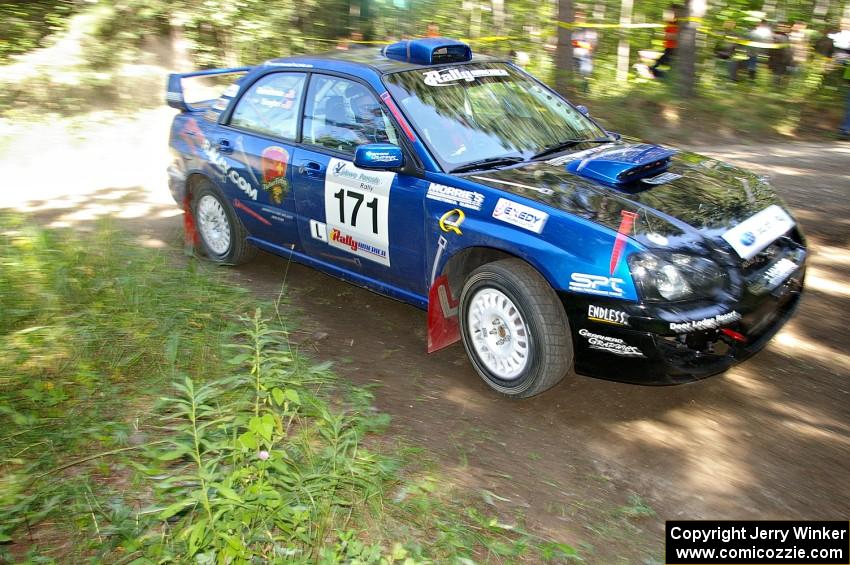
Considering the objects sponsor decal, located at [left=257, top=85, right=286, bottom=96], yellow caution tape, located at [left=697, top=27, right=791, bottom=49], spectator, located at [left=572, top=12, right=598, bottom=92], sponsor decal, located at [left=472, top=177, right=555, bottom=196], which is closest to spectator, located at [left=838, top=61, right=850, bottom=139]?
yellow caution tape, located at [left=697, top=27, right=791, bottom=49]

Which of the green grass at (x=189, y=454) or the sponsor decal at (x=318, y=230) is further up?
the sponsor decal at (x=318, y=230)

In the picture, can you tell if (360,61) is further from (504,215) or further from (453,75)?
(504,215)

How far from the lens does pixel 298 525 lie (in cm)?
320

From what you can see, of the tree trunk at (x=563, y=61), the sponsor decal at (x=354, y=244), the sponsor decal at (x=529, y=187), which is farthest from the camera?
the tree trunk at (x=563, y=61)

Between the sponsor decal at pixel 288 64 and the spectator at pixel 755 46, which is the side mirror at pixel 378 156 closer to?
the sponsor decal at pixel 288 64

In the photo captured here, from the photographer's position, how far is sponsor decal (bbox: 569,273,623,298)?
371cm

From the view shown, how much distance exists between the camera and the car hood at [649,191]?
154 inches

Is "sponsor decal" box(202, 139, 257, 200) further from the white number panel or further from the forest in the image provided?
the forest

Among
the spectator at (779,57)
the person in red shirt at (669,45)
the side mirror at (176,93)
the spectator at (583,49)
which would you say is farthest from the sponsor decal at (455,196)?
the spectator at (779,57)

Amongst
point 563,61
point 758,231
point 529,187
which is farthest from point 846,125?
point 529,187

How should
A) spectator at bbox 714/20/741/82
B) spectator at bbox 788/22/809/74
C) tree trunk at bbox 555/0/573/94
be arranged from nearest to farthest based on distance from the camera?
tree trunk at bbox 555/0/573/94 < spectator at bbox 788/22/809/74 < spectator at bbox 714/20/741/82

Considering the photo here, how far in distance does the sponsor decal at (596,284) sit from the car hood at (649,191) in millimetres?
261

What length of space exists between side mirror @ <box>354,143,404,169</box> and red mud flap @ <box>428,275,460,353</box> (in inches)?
28.9

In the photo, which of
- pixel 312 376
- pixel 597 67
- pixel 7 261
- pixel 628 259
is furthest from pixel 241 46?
pixel 628 259
